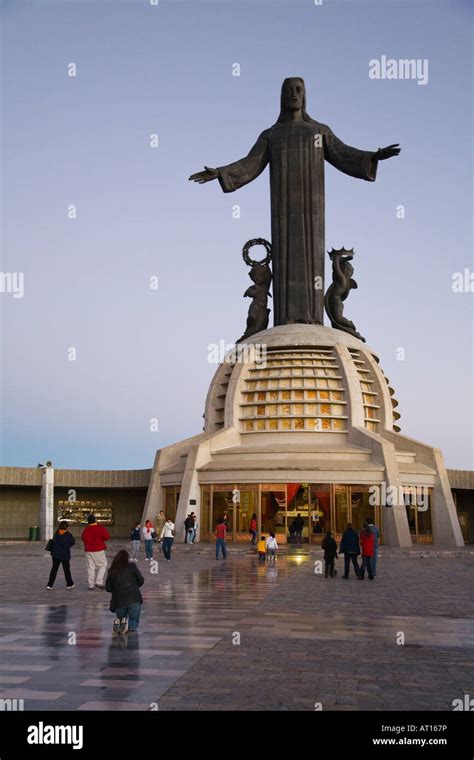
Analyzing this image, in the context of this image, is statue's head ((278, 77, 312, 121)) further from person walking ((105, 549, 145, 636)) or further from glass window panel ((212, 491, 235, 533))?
person walking ((105, 549, 145, 636))

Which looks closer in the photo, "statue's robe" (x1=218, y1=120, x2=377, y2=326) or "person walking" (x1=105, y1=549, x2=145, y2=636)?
"person walking" (x1=105, y1=549, x2=145, y2=636)

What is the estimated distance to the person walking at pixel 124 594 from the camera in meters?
12.1

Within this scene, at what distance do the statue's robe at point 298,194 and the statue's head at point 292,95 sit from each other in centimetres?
115

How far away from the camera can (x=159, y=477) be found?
162ft

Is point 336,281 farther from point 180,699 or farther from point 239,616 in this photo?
point 180,699

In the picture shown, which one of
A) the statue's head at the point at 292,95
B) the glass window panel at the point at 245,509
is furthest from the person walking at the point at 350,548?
the statue's head at the point at 292,95

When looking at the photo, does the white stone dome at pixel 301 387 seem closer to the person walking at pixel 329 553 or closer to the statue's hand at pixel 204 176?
the statue's hand at pixel 204 176

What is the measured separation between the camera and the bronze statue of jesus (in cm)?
5753

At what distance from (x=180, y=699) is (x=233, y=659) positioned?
2298 millimetres

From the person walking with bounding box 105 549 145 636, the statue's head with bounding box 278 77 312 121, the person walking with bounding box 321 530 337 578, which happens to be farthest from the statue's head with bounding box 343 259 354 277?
the person walking with bounding box 105 549 145 636

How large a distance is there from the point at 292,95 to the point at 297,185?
687cm

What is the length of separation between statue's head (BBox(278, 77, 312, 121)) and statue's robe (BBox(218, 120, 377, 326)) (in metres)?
1.15
